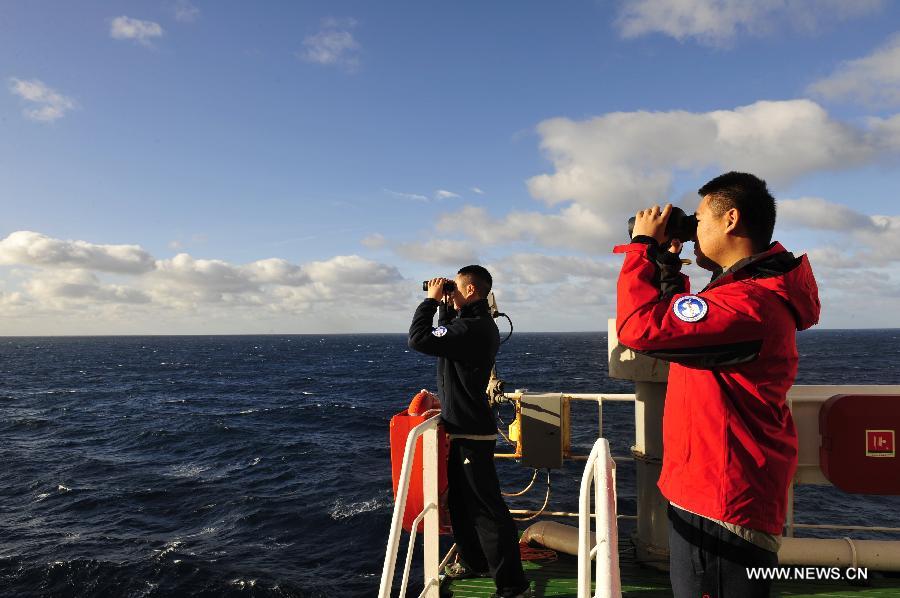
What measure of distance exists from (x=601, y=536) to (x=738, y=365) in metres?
0.76

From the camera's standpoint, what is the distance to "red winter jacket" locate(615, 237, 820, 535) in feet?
6.05

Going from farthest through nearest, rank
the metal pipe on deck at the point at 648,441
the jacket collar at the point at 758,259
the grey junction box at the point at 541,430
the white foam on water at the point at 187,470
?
the white foam on water at the point at 187,470, the grey junction box at the point at 541,430, the metal pipe on deck at the point at 648,441, the jacket collar at the point at 758,259

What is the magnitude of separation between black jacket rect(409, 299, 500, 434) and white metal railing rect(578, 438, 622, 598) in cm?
136

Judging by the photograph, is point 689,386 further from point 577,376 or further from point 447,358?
point 577,376

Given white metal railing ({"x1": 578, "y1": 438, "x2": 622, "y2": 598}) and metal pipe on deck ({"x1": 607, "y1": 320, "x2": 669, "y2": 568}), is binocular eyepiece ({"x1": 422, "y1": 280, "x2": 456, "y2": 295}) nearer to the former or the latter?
metal pipe on deck ({"x1": 607, "y1": 320, "x2": 669, "y2": 568})

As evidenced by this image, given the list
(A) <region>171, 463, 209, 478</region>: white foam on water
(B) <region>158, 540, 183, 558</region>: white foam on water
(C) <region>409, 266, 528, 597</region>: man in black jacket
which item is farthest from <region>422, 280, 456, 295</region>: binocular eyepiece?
(A) <region>171, 463, 209, 478</region>: white foam on water

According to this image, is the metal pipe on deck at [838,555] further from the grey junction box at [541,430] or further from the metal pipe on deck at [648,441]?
the grey junction box at [541,430]

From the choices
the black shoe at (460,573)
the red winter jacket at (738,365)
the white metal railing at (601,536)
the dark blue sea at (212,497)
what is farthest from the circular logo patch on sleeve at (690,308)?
the dark blue sea at (212,497)

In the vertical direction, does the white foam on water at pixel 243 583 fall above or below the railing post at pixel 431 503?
below

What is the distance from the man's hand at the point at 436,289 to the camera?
391 centimetres

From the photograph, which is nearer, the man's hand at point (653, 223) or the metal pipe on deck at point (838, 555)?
the man's hand at point (653, 223)

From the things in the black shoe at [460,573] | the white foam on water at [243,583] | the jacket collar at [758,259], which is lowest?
the white foam on water at [243,583]

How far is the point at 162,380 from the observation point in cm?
6700

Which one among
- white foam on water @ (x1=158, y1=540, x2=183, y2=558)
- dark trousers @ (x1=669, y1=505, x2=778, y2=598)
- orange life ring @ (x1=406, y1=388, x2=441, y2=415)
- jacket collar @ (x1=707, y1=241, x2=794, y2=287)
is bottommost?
white foam on water @ (x1=158, y1=540, x2=183, y2=558)
